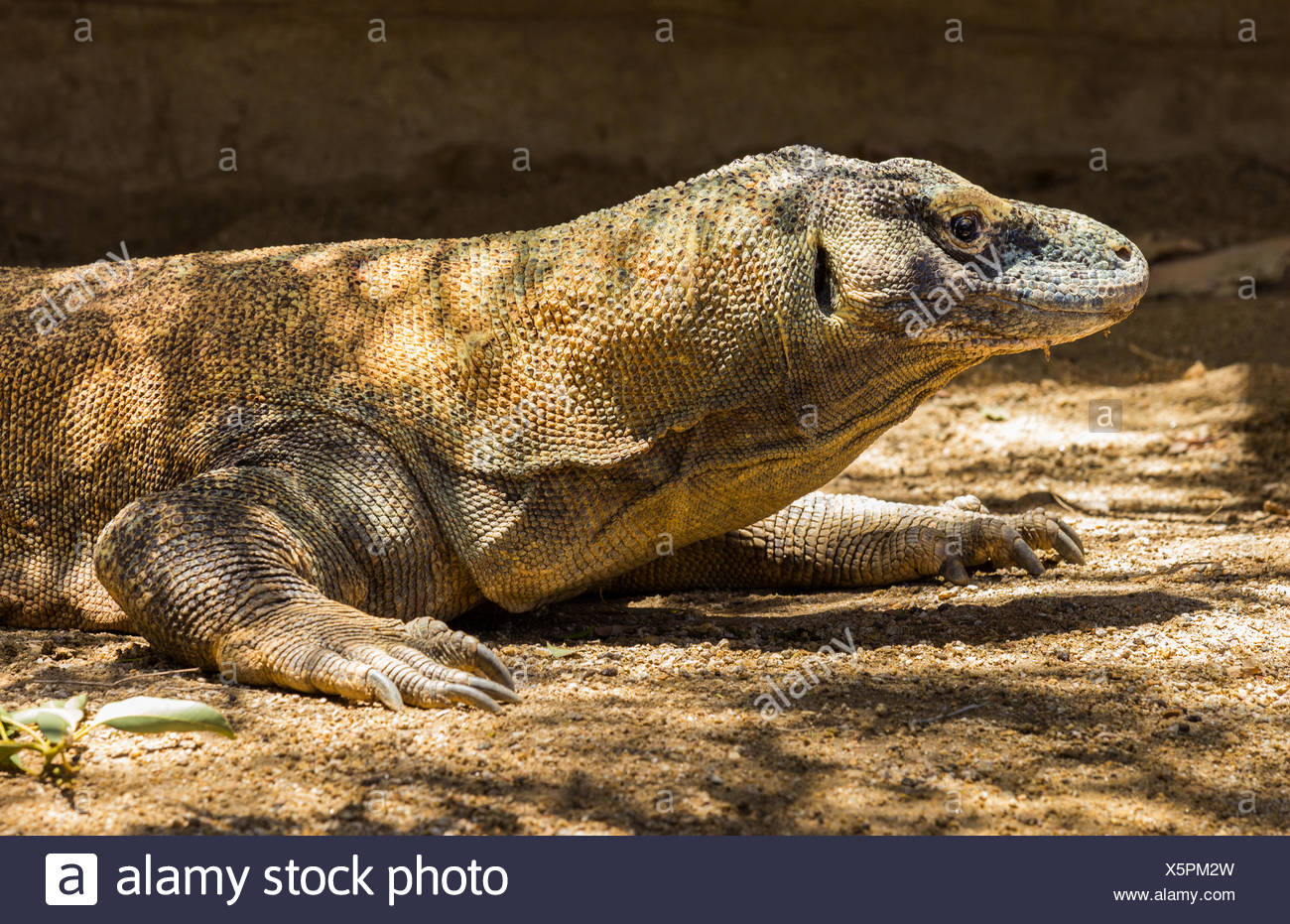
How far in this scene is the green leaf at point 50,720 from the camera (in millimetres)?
3650

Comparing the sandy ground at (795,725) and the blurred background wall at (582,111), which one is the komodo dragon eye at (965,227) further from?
the blurred background wall at (582,111)

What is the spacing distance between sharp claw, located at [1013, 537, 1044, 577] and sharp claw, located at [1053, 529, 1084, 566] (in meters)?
0.19

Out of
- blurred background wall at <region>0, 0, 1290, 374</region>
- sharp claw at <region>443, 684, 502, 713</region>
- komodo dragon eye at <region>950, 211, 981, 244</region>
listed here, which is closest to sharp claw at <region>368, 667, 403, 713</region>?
sharp claw at <region>443, 684, 502, 713</region>

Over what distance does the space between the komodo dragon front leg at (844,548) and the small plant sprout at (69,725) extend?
8.93 feet

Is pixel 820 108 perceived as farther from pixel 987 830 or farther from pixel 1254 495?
pixel 987 830

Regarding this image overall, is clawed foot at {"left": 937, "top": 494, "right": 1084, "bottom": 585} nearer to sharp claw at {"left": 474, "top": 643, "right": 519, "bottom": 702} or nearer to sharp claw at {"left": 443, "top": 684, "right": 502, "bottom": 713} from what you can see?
sharp claw at {"left": 474, "top": 643, "right": 519, "bottom": 702}

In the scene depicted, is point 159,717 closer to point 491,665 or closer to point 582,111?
point 491,665

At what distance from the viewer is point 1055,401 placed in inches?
398

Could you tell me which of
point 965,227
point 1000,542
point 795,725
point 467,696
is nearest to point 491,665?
point 467,696

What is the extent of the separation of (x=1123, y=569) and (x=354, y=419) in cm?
348

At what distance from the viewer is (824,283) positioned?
5.04m

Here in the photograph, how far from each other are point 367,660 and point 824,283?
2.12m

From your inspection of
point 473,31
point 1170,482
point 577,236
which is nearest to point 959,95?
point 473,31

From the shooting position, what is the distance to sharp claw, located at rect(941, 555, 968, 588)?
6191mm
